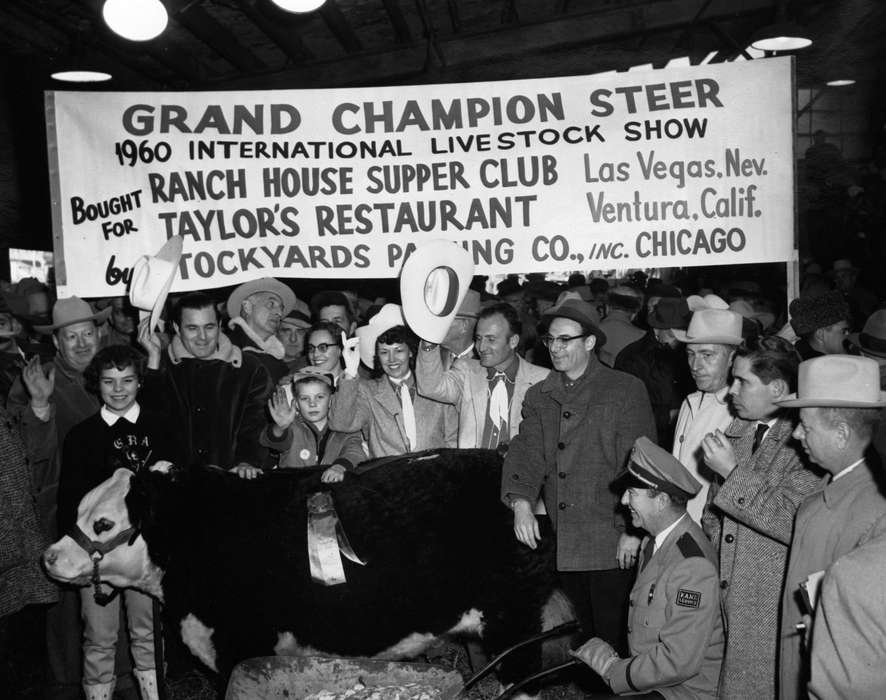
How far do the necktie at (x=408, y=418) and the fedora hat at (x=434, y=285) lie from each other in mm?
453

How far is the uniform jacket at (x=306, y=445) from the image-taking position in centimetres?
525

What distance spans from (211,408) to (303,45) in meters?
6.61

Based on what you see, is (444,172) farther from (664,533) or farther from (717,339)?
(664,533)

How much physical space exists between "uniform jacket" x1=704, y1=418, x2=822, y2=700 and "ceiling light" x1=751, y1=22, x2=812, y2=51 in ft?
23.2

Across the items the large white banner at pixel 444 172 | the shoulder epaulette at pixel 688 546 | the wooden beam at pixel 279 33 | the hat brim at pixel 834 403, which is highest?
the wooden beam at pixel 279 33

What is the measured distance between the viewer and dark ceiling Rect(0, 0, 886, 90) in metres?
9.30

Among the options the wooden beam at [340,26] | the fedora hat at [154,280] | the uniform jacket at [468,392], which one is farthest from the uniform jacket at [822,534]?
the wooden beam at [340,26]

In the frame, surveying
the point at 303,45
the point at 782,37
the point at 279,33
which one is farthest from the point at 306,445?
the point at 782,37

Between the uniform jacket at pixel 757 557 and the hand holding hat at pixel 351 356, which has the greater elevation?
the hand holding hat at pixel 351 356

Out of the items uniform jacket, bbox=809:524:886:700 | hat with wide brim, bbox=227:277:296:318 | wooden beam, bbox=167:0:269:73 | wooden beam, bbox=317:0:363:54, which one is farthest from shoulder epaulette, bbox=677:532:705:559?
wooden beam, bbox=317:0:363:54

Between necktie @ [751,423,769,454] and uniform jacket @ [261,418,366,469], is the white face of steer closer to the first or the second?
uniform jacket @ [261,418,366,469]

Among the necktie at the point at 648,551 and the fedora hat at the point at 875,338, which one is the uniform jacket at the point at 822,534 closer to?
the necktie at the point at 648,551

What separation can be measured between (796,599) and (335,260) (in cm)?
359

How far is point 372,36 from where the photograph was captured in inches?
445
